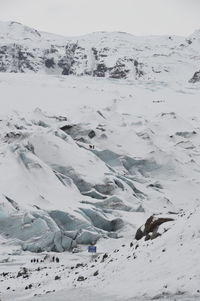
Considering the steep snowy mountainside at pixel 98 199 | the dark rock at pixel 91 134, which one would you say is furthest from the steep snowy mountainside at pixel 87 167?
the steep snowy mountainside at pixel 98 199

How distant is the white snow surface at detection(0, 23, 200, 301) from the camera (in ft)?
78.8

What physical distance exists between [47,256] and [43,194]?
14.9m

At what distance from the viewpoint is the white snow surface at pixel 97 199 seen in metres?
24.0

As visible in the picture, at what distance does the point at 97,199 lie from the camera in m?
65.4

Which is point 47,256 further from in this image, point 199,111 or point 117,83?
point 117,83

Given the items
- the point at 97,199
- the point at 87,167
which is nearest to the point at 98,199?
the point at 97,199

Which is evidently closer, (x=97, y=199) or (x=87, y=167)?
(x=97, y=199)

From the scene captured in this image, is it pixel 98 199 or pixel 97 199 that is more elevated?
pixel 97 199

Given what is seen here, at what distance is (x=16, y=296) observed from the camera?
27406 mm

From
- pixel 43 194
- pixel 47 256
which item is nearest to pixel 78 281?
pixel 47 256

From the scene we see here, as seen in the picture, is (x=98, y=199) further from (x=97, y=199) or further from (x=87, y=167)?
(x=87, y=167)

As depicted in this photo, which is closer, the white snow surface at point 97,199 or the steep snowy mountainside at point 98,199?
the white snow surface at point 97,199

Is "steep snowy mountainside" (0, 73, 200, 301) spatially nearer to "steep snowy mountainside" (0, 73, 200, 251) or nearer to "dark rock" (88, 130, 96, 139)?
"steep snowy mountainside" (0, 73, 200, 251)

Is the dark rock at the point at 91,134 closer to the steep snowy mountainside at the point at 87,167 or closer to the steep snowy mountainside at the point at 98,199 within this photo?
the steep snowy mountainside at the point at 87,167
